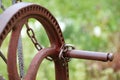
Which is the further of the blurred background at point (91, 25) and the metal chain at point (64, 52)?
the blurred background at point (91, 25)

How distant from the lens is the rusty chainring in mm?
663

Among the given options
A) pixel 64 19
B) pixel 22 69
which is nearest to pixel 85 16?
pixel 64 19

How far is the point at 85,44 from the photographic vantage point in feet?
12.6

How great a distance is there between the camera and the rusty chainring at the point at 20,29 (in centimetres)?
66

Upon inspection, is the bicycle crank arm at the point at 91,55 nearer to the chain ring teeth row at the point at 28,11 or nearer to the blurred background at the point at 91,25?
the chain ring teeth row at the point at 28,11

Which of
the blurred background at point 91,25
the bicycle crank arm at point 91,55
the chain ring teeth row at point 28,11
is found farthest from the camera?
the blurred background at point 91,25

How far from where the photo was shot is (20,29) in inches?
27.4

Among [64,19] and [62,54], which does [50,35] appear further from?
[64,19]

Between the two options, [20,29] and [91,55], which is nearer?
[20,29]

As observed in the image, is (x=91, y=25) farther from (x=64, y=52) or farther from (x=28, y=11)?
(x=28, y=11)

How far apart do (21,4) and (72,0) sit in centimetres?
296

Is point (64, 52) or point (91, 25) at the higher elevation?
point (91, 25)

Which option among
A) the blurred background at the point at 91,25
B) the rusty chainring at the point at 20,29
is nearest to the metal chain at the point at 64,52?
the rusty chainring at the point at 20,29

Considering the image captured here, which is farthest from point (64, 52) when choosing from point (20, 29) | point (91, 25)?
point (91, 25)
